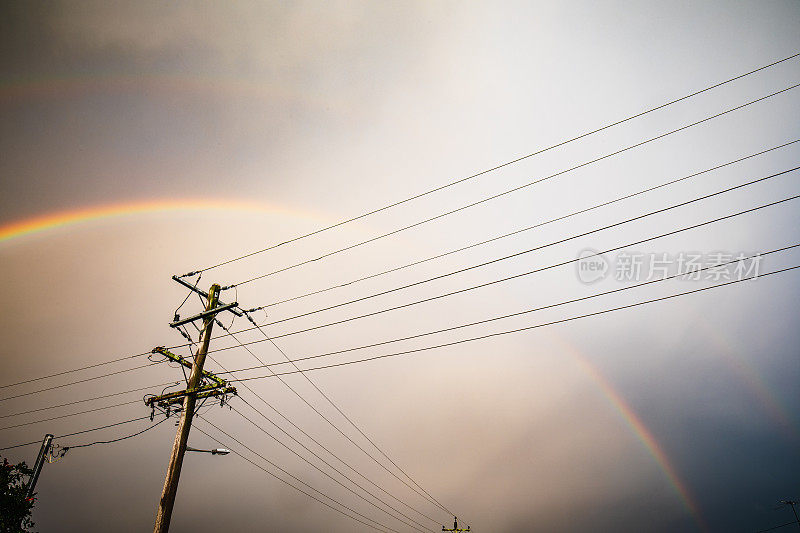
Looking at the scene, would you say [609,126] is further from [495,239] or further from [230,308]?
[230,308]

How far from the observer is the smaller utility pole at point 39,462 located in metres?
18.6

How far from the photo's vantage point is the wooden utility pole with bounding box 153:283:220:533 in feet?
35.4

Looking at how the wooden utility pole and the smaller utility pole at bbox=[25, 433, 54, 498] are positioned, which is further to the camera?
the smaller utility pole at bbox=[25, 433, 54, 498]

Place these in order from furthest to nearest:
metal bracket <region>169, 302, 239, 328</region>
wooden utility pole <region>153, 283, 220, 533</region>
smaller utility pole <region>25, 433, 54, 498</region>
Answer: smaller utility pole <region>25, 433, 54, 498</region> < metal bracket <region>169, 302, 239, 328</region> < wooden utility pole <region>153, 283, 220, 533</region>

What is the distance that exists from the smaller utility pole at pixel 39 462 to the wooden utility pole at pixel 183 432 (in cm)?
1314

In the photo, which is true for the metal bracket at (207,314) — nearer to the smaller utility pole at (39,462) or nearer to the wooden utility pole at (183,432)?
→ the wooden utility pole at (183,432)

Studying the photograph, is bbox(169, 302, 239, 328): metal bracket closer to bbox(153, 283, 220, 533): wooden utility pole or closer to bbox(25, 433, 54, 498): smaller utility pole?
bbox(153, 283, 220, 533): wooden utility pole

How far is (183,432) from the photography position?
11.8 metres

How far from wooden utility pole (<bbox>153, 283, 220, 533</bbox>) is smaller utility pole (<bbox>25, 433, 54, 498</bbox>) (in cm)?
1314

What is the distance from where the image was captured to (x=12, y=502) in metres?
17.2

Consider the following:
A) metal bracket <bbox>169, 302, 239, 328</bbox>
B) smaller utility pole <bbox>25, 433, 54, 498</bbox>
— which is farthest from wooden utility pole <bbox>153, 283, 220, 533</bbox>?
smaller utility pole <bbox>25, 433, 54, 498</bbox>

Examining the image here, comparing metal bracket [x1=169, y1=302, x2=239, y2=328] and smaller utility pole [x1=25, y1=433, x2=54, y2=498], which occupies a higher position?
metal bracket [x1=169, y1=302, x2=239, y2=328]

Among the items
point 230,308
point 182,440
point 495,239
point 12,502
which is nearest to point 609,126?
point 495,239

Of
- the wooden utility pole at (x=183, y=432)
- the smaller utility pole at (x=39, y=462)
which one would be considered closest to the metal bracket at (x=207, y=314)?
the wooden utility pole at (x=183, y=432)
